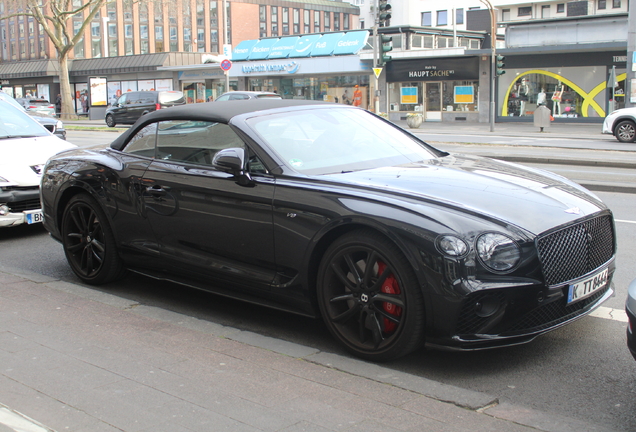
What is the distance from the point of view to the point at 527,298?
11.7ft

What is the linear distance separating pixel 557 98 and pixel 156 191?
35216 millimetres

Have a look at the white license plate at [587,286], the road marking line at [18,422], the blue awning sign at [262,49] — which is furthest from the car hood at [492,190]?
the blue awning sign at [262,49]

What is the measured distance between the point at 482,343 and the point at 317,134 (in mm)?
1953

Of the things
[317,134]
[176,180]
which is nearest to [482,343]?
[317,134]

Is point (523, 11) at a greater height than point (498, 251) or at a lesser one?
greater

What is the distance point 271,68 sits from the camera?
Result: 47.1 metres

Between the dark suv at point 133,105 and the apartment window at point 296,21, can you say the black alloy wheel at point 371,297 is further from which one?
the apartment window at point 296,21

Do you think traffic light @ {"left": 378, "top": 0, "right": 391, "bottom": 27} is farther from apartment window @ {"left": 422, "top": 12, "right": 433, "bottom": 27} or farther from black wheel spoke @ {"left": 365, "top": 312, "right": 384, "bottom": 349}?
apartment window @ {"left": 422, "top": 12, "right": 433, "bottom": 27}

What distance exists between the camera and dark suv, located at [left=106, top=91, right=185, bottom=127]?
36.7m

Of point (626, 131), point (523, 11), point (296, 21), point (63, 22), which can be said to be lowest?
point (626, 131)

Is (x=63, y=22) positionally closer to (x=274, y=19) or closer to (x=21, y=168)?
(x=21, y=168)

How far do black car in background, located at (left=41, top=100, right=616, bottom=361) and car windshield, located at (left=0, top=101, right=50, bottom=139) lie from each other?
134 inches

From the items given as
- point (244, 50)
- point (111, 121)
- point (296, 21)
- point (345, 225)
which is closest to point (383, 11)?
point (111, 121)

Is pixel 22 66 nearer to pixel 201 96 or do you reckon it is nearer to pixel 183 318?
pixel 201 96
